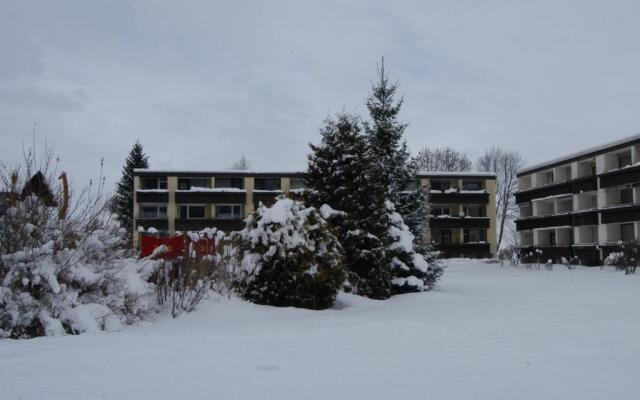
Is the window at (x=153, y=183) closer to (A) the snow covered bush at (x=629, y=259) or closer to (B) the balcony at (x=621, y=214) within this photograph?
(B) the balcony at (x=621, y=214)

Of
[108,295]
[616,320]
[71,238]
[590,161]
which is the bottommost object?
[616,320]

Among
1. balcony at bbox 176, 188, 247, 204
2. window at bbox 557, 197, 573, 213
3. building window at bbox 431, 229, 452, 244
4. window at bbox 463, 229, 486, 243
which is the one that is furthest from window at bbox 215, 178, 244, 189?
window at bbox 557, 197, 573, 213

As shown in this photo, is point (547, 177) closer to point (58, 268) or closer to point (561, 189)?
point (561, 189)

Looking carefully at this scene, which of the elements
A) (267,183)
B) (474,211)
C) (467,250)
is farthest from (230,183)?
(474,211)

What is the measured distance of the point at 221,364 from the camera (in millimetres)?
6480

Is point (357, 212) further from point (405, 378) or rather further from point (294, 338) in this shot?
point (405, 378)

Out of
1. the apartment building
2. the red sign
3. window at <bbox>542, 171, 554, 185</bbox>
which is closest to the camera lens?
the red sign

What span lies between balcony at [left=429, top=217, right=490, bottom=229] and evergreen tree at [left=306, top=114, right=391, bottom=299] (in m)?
41.9

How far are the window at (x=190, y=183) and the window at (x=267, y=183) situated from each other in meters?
4.77

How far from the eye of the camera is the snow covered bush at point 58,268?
27.1 feet

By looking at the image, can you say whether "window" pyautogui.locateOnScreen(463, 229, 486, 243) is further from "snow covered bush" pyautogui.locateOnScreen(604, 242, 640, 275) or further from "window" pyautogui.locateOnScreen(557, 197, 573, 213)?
"snow covered bush" pyautogui.locateOnScreen(604, 242, 640, 275)

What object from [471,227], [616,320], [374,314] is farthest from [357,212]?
[471,227]

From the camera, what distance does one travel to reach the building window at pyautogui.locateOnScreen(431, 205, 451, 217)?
57.4m

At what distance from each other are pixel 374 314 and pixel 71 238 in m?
5.67
